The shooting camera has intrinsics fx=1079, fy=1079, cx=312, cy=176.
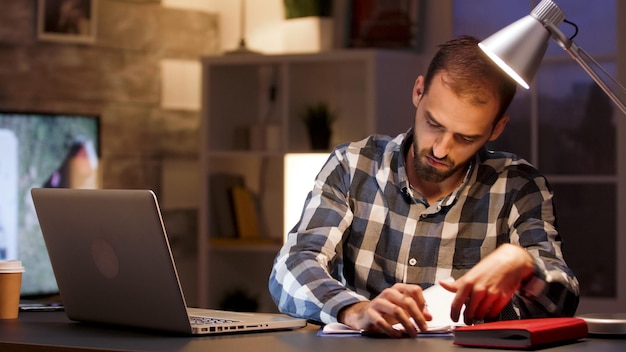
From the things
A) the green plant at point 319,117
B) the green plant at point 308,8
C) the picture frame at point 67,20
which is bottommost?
the green plant at point 319,117

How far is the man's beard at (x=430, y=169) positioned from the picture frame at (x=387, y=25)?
224 centimetres

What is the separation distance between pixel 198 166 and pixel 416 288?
3288 millimetres

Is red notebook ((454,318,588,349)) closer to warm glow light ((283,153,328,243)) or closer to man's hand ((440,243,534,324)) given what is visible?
man's hand ((440,243,534,324))

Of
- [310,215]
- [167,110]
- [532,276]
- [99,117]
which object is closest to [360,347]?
[532,276]

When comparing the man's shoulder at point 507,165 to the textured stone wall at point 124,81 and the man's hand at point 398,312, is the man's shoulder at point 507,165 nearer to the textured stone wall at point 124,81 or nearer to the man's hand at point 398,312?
the man's hand at point 398,312

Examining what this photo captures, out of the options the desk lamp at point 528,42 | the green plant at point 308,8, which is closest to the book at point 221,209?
the green plant at point 308,8

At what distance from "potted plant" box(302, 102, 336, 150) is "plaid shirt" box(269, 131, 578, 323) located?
2071mm

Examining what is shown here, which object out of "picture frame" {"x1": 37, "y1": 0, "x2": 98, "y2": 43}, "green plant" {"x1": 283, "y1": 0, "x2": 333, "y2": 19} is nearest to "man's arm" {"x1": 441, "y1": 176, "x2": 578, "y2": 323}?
"green plant" {"x1": 283, "y1": 0, "x2": 333, "y2": 19}

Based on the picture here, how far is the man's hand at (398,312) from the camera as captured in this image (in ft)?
5.45

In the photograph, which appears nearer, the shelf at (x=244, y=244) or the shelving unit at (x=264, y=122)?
the shelving unit at (x=264, y=122)

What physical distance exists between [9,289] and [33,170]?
2.05 metres

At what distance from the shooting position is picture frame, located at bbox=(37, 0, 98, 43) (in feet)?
13.9

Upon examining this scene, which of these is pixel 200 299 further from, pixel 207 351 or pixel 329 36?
pixel 207 351

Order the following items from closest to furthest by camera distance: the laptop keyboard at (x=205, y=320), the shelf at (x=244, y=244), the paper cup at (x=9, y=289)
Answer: the laptop keyboard at (x=205, y=320), the paper cup at (x=9, y=289), the shelf at (x=244, y=244)
